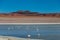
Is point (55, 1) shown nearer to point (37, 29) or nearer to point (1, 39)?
point (37, 29)

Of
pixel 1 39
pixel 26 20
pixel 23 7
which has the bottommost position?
pixel 1 39

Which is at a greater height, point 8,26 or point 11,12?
point 11,12

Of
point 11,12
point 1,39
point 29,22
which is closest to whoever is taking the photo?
point 1,39

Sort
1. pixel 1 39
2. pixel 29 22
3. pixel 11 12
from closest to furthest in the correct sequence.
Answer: pixel 1 39 < pixel 11 12 < pixel 29 22

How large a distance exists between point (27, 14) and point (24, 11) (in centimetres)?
12

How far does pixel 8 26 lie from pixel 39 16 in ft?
3.09

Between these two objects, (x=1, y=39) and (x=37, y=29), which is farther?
(x=37, y=29)

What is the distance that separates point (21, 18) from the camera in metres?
3.95

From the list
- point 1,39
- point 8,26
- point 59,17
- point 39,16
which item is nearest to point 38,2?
point 39,16

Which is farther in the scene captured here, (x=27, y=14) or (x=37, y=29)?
(x=37, y=29)

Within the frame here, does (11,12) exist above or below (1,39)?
above

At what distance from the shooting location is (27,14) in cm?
386

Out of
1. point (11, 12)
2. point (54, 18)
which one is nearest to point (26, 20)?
point (11, 12)

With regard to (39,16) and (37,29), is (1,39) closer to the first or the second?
(39,16)
